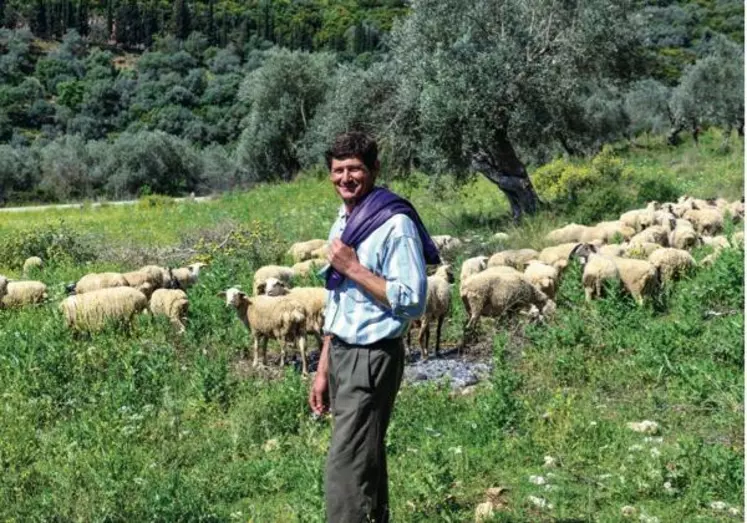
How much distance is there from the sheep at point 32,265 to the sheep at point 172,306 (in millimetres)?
5562

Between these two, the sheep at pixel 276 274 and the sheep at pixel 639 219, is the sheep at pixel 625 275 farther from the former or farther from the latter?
the sheep at pixel 639 219

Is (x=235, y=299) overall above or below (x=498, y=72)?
below

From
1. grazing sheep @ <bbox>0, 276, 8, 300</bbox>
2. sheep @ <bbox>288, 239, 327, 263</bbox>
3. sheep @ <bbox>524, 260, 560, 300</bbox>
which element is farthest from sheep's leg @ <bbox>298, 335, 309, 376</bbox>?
sheep @ <bbox>288, 239, 327, 263</bbox>

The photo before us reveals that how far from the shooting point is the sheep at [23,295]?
11.5m

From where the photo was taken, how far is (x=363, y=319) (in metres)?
4.01

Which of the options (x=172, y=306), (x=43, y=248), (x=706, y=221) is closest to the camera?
(x=172, y=306)

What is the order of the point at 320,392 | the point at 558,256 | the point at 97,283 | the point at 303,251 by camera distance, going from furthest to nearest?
the point at 303,251, the point at 558,256, the point at 97,283, the point at 320,392

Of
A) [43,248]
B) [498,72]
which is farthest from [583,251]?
[43,248]

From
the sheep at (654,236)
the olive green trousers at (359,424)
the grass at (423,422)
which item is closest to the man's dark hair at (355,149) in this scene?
the olive green trousers at (359,424)

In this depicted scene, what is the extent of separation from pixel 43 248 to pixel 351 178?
13816mm

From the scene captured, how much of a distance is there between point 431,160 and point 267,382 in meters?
11.1

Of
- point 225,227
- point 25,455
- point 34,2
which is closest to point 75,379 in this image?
point 25,455

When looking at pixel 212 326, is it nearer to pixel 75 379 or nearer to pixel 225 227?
pixel 75 379

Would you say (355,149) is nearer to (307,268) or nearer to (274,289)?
(274,289)
